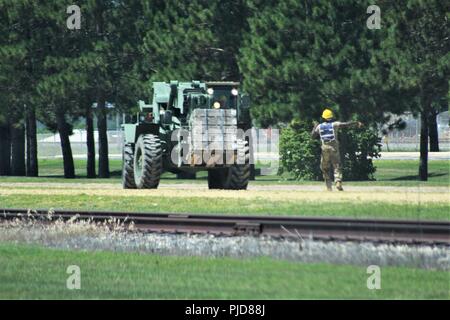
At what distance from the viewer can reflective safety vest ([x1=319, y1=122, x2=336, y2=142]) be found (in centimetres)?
2705

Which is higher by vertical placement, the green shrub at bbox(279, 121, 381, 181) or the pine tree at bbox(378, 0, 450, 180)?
the pine tree at bbox(378, 0, 450, 180)

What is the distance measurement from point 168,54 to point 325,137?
56.1 feet

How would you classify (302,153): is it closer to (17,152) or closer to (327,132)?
(17,152)

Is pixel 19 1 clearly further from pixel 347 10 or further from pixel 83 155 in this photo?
pixel 83 155

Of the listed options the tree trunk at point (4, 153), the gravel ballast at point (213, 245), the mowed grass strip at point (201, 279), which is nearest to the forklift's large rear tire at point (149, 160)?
the gravel ballast at point (213, 245)

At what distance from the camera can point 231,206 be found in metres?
24.2

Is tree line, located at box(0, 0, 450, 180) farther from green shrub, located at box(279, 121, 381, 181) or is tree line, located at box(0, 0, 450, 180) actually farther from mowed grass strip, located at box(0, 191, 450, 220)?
mowed grass strip, located at box(0, 191, 450, 220)

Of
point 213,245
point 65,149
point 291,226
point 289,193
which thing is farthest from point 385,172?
point 213,245

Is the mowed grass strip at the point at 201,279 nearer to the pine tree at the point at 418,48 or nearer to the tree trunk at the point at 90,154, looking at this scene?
the pine tree at the point at 418,48

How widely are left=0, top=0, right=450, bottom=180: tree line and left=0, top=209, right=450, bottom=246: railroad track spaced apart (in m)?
21.4

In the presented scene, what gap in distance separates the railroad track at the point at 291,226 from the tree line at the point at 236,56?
21.4 meters

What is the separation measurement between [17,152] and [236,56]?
16.0 metres

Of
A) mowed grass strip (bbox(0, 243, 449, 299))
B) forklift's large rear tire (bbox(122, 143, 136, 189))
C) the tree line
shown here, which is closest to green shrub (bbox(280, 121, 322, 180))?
the tree line
